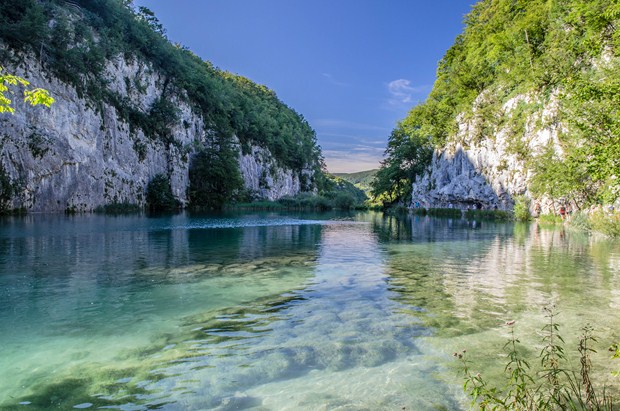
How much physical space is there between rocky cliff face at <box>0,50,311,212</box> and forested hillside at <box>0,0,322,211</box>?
27cm

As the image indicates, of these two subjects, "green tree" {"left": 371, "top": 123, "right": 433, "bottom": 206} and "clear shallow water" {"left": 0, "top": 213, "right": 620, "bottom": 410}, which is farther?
"green tree" {"left": 371, "top": 123, "right": 433, "bottom": 206}

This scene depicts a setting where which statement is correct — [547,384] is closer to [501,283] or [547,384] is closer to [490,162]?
[501,283]

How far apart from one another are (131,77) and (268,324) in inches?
2927

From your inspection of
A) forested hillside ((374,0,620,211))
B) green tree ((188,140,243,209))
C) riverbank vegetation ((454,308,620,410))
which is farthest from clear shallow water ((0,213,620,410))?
green tree ((188,140,243,209))

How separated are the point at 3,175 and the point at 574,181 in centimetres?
5295

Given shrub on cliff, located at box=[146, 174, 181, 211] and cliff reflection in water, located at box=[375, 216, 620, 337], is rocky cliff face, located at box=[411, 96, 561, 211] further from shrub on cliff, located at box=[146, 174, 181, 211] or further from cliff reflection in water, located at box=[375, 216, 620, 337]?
shrub on cliff, located at box=[146, 174, 181, 211]

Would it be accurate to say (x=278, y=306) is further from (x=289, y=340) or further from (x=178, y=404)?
(x=178, y=404)

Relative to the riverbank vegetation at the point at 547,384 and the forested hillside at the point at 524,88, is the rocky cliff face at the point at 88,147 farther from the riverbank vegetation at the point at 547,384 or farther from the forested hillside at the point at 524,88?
the riverbank vegetation at the point at 547,384

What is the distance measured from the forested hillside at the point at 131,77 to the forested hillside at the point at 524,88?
43209mm

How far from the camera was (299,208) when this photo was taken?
106m

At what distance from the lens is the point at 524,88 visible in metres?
48.5

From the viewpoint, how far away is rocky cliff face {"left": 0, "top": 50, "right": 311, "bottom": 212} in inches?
1732

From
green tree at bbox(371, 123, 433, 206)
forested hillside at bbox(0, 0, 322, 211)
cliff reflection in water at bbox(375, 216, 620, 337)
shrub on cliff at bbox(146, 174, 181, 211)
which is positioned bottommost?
cliff reflection in water at bbox(375, 216, 620, 337)

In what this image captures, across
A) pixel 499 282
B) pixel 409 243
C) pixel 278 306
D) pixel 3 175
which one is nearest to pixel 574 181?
pixel 409 243
